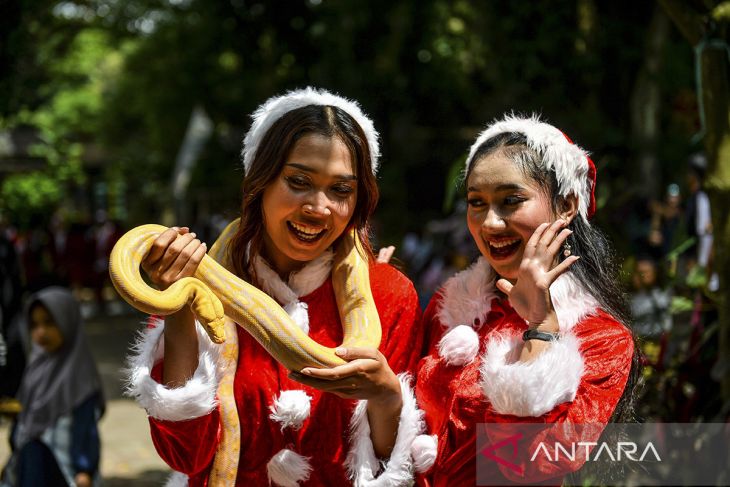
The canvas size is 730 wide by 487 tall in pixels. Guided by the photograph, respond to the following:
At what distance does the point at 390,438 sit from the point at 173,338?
72cm

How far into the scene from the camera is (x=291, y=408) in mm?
2496

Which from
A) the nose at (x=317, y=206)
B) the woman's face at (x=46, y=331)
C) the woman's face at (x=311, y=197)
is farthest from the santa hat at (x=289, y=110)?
the woman's face at (x=46, y=331)

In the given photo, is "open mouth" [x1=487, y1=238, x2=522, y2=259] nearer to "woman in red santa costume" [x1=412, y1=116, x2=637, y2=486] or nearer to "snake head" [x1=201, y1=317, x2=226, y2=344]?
"woman in red santa costume" [x1=412, y1=116, x2=637, y2=486]

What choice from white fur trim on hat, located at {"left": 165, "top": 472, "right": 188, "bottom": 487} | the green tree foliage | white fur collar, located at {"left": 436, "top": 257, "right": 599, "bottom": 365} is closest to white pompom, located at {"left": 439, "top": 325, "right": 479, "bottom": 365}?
white fur collar, located at {"left": 436, "top": 257, "right": 599, "bottom": 365}

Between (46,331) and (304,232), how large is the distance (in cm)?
297

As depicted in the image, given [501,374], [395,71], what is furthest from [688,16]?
[395,71]

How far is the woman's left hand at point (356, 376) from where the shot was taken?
233cm

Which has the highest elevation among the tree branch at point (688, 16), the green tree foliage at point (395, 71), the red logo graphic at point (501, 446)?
the green tree foliage at point (395, 71)

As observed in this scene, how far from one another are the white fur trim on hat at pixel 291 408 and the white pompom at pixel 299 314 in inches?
8.1

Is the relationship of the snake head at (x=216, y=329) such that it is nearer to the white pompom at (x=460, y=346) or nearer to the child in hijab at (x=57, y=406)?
the white pompom at (x=460, y=346)

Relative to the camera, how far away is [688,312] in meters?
5.10

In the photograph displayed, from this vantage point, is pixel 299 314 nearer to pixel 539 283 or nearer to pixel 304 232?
pixel 304 232

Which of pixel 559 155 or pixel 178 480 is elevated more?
pixel 559 155

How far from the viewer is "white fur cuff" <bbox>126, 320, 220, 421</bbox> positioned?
7.88ft
